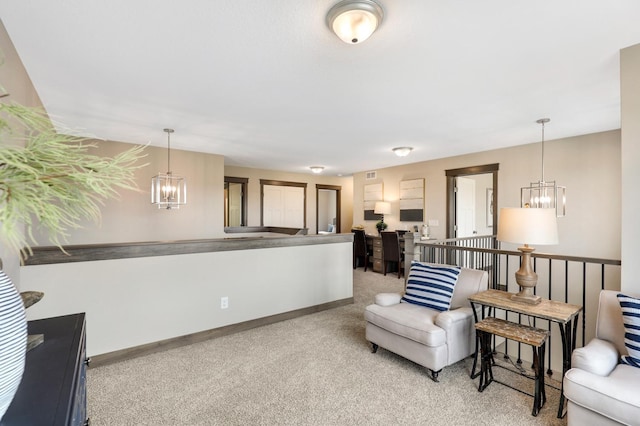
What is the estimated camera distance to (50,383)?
0.94 metres

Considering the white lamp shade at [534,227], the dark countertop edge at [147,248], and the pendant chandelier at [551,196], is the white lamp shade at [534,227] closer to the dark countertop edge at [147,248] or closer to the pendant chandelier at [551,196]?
the dark countertop edge at [147,248]

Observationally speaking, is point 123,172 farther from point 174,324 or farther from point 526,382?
point 526,382

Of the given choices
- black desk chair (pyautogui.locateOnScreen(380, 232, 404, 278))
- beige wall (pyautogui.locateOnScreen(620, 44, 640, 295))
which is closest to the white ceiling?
beige wall (pyautogui.locateOnScreen(620, 44, 640, 295))

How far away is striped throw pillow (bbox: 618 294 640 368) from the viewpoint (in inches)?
73.5

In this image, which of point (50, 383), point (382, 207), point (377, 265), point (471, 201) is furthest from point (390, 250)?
point (50, 383)

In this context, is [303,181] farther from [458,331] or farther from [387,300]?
[458,331]

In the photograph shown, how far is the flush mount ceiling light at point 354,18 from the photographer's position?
5.62ft

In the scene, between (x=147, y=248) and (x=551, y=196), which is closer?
(x=147, y=248)

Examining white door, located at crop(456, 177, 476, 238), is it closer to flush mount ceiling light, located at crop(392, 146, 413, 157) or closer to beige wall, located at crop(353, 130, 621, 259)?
beige wall, located at crop(353, 130, 621, 259)

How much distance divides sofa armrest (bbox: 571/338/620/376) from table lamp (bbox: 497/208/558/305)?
19.9 inches

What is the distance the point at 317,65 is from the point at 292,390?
254 centimetres

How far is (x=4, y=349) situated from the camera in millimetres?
716

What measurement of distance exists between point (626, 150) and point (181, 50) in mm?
3246

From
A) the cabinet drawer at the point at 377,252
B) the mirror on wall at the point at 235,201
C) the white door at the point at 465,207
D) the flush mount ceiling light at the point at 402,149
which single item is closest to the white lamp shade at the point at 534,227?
the flush mount ceiling light at the point at 402,149
